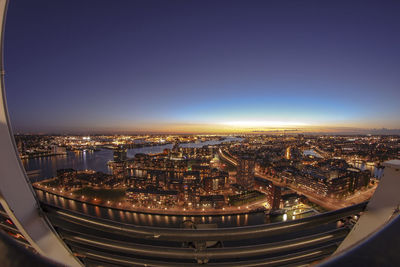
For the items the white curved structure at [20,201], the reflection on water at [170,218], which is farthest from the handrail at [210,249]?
the reflection on water at [170,218]

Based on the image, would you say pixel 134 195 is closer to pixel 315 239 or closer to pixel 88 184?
pixel 88 184

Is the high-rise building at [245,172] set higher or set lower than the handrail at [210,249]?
lower

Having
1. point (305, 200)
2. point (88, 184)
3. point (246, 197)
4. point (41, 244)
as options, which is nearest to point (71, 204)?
point (88, 184)

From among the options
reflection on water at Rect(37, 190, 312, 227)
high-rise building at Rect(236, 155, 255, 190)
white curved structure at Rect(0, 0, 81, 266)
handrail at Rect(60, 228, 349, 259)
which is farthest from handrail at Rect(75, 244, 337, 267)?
high-rise building at Rect(236, 155, 255, 190)

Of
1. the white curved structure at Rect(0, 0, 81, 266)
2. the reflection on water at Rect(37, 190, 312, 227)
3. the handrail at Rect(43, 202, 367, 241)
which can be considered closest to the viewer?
the handrail at Rect(43, 202, 367, 241)

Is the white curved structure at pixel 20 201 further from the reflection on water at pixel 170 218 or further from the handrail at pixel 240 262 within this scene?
the reflection on water at pixel 170 218

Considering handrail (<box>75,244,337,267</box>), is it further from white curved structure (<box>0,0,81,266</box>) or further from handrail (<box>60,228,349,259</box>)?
white curved structure (<box>0,0,81,266</box>)

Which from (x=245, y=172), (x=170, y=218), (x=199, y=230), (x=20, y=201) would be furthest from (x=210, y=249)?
(x=245, y=172)

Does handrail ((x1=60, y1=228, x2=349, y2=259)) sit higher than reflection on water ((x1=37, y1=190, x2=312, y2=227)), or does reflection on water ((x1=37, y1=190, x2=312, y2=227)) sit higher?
handrail ((x1=60, y1=228, x2=349, y2=259))
